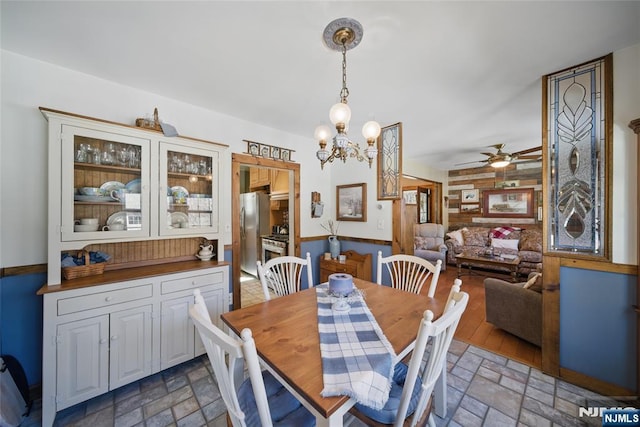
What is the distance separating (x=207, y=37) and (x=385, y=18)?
3.68 feet

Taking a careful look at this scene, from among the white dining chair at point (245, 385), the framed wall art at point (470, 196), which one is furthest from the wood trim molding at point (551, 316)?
the framed wall art at point (470, 196)

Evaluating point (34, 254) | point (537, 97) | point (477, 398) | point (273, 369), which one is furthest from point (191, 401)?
point (537, 97)

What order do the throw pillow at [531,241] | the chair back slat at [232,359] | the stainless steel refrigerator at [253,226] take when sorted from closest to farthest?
the chair back slat at [232,359], the stainless steel refrigerator at [253,226], the throw pillow at [531,241]

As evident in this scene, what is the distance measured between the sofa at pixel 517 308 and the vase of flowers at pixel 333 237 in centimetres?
192

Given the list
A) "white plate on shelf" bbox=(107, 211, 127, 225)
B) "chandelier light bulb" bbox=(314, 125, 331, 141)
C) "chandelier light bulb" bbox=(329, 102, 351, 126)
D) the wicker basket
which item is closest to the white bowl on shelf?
"white plate on shelf" bbox=(107, 211, 127, 225)

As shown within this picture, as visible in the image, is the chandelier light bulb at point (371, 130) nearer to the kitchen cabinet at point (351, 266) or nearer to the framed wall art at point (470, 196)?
the kitchen cabinet at point (351, 266)

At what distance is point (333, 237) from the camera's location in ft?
12.2

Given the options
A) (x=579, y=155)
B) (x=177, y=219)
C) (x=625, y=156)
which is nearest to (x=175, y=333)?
(x=177, y=219)

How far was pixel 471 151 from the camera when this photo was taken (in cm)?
442

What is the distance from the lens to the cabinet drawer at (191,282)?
191 cm

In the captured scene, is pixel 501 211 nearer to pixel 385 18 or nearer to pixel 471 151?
pixel 471 151

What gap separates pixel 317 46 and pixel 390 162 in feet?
5.42

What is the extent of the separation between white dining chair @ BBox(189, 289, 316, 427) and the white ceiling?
1.59 m

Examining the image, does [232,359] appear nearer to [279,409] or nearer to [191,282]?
[279,409]
